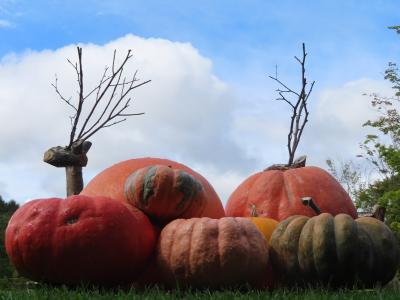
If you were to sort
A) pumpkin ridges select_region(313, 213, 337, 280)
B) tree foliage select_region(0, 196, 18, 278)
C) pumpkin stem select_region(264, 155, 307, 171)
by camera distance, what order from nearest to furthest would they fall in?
1. pumpkin ridges select_region(313, 213, 337, 280)
2. pumpkin stem select_region(264, 155, 307, 171)
3. tree foliage select_region(0, 196, 18, 278)

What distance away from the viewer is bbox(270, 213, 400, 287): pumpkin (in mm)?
4176

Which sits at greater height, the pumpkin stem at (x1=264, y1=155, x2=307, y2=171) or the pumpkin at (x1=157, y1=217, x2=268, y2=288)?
the pumpkin stem at (x1=264, y1=155, x2=307, y2=171)

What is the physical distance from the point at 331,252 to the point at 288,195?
53.3 inches

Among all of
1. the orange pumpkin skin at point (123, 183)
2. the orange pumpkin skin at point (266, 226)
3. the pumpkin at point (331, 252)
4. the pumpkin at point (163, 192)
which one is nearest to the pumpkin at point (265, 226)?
the orange pumpkin skin at point (266, 226)

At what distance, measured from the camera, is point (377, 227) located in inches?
175

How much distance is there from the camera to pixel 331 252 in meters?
4.18

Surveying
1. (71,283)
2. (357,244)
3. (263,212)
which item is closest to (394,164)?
(263,212)

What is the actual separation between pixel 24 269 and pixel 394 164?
8.76 meters

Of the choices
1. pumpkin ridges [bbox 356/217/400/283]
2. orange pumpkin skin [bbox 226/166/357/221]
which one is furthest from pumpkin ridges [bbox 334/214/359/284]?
orange pumpkin skin [bbox 226/166/357/221]

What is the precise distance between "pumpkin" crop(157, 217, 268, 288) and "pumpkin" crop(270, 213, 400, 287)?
206 mm

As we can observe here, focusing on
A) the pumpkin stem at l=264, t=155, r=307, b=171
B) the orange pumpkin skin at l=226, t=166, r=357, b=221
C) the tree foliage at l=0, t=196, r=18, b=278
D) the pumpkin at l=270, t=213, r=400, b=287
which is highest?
the pumpkin stem at l=264, t=155, r=307, b=171

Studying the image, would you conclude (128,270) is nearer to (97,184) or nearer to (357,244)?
(97,184)

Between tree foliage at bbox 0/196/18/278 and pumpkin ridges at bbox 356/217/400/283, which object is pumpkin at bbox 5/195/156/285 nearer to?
pumpkin ridges at bbox 356/217/400/283

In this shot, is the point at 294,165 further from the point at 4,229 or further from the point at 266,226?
the point at 4,229
